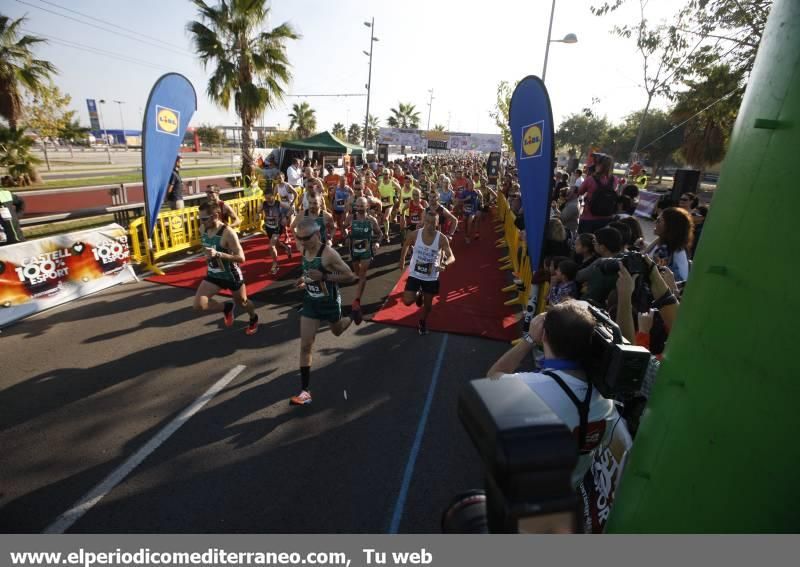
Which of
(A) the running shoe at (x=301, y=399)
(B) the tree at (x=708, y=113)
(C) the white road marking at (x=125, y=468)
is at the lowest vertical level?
(C) the white road marking at (x=125, y=468)

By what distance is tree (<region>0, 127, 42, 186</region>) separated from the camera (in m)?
15.2

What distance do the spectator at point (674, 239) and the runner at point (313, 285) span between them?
→ 10.4 feet

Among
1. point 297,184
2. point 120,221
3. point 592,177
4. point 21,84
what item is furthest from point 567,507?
point 21,84

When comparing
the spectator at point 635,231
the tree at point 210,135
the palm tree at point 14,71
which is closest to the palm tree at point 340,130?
the tree at point 210,135

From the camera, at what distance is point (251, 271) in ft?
29.1

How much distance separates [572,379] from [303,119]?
5510cm

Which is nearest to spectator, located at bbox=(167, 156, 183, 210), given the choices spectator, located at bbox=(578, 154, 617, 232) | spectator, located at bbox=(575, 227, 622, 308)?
spectator, located at bbox=(578, 154, 617, 232)

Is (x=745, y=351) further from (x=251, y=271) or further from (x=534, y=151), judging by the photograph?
(x=251, y=271)

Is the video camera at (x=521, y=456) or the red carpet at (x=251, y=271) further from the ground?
the video camera at (x=521, y=456)

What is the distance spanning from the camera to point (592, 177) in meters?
6.77

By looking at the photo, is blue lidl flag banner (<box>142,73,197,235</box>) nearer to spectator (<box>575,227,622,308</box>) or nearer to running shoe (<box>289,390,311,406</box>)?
running shoe (<box>289,390,311,406</box>)

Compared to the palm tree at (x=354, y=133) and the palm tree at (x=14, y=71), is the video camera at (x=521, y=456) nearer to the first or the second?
the palm tree at (x=14, y=71)

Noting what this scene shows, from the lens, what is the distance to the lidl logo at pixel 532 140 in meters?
4.53

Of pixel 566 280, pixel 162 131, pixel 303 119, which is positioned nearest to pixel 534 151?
pixel 566 280
